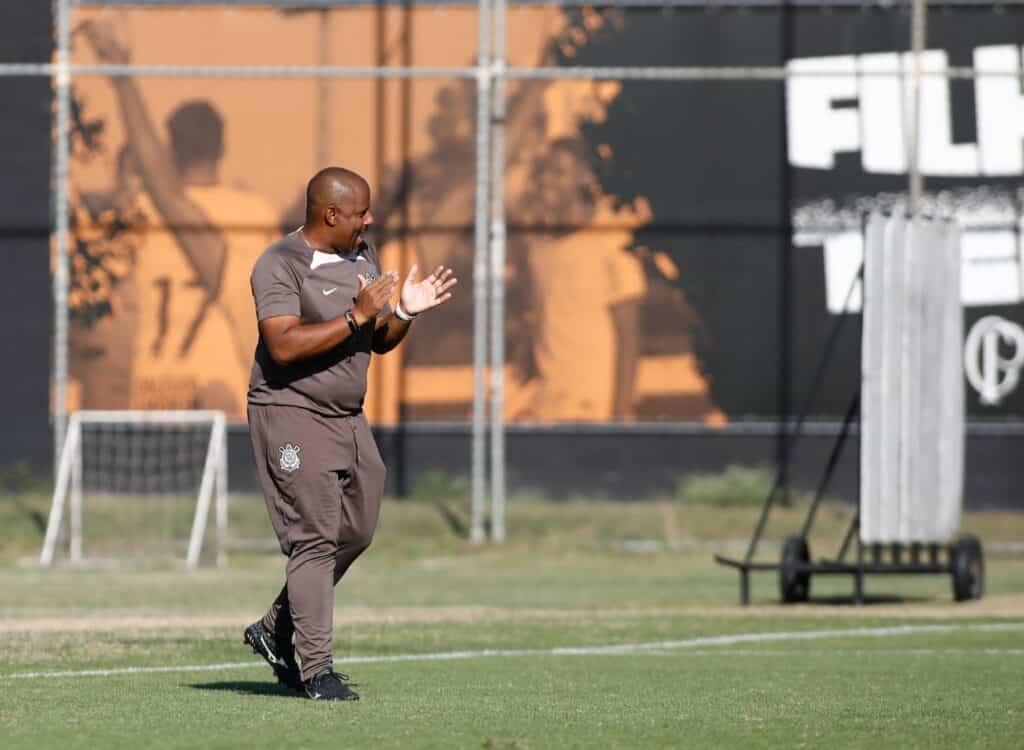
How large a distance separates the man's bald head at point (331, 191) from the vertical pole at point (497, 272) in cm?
1359

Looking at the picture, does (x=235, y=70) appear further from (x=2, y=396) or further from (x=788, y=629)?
(x=788, y=629)

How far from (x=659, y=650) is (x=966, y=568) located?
531cm

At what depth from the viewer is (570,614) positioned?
47.6ft

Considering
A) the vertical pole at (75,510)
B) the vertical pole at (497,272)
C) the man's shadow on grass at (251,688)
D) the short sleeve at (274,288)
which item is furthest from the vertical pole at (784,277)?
the short sleeve at (274,288)

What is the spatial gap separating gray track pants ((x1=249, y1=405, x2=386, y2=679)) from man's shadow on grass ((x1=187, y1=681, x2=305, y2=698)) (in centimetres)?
39

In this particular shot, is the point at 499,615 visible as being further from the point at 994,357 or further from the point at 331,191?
the point at 994,357

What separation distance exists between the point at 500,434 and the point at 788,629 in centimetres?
900

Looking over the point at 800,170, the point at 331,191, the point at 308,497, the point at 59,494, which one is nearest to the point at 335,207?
the point at 331,191

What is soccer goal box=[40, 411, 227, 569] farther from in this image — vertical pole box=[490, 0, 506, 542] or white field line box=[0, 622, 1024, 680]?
white field line box=[0, 622, 1024, 680]

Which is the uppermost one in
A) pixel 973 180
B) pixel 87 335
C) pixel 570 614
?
pixel 973 180

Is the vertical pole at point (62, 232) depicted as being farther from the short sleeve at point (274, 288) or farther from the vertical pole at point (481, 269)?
the short sleeve at point (274, 288)

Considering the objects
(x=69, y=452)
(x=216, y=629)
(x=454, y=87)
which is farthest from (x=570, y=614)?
(x=454, y=87)

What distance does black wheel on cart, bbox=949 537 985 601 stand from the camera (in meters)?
16.0

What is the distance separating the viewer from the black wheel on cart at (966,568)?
16.0m
